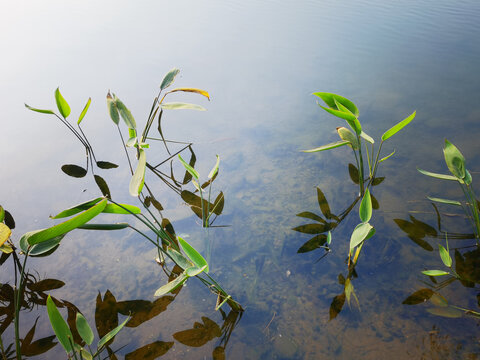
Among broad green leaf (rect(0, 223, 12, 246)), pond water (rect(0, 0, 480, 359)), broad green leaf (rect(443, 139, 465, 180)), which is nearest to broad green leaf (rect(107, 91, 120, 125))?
pond water (rect(0, 0, 480, 359))

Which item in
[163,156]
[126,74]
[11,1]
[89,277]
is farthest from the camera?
[11,1]

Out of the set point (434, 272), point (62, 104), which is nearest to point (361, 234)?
point (434, 272)

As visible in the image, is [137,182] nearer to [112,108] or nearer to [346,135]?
[112,108]

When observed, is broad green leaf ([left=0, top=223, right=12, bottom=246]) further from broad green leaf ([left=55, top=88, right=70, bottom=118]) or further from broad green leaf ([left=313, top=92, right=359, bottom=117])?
broad green leaf ([left=313, top=92, right=359, bottom=117])

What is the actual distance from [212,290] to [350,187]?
71 cm

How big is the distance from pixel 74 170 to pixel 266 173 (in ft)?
2.94

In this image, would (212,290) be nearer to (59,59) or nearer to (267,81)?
(267,81)

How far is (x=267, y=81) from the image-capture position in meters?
2.25

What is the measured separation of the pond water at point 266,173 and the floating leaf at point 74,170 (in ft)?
0.15

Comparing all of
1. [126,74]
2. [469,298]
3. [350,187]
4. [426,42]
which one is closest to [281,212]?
[350,187]

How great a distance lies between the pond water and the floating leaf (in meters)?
0.05

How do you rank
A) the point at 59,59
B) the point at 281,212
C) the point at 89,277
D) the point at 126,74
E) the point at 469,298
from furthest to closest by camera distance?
the point at 59,59 → the point at 126,74 → the point at 281,212 → the point at 89,277 → the point at 469,298

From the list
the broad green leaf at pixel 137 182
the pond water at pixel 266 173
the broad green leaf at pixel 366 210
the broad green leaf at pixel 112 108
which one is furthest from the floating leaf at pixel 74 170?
the broad green leaf at pixel 366 210

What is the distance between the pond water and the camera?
1023 millimetres
